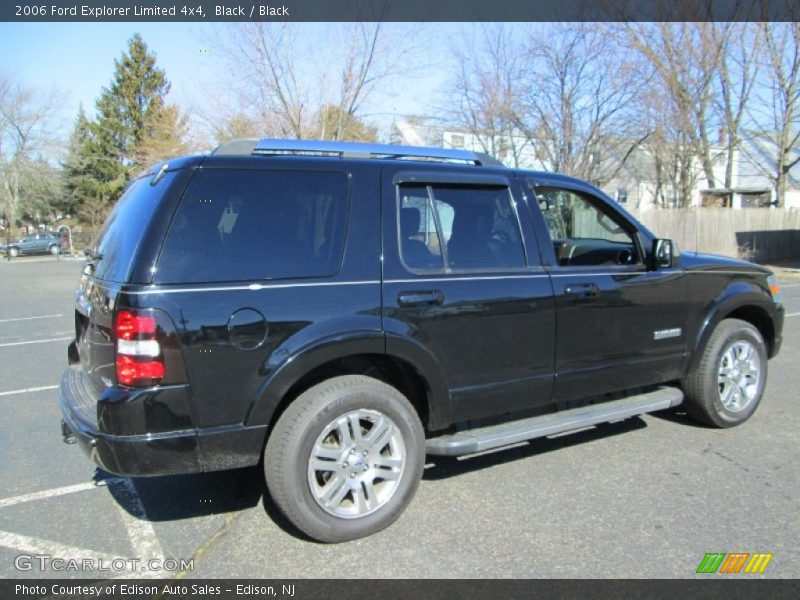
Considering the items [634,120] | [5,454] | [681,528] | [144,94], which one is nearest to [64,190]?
[144,94]

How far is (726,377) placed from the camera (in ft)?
14.8

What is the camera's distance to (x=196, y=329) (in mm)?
2715

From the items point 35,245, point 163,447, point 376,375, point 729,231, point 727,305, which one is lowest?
point 163,447

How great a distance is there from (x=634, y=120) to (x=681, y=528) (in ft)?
61.7

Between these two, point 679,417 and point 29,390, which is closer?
point 679,417

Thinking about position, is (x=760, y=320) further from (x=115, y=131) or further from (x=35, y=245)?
(x=115, y=131)

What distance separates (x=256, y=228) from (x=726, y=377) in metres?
3.68

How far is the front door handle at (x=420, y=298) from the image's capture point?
10.4 ft

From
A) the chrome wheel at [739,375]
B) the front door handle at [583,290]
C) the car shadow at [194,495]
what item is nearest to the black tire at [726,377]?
the chrome wheel at [739,375]

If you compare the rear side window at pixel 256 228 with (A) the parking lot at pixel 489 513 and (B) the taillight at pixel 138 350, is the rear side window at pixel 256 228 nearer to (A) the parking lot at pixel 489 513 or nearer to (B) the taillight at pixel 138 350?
(B) the taillight at pixel 138 350

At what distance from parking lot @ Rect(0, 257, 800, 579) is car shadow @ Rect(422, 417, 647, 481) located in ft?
0.05
